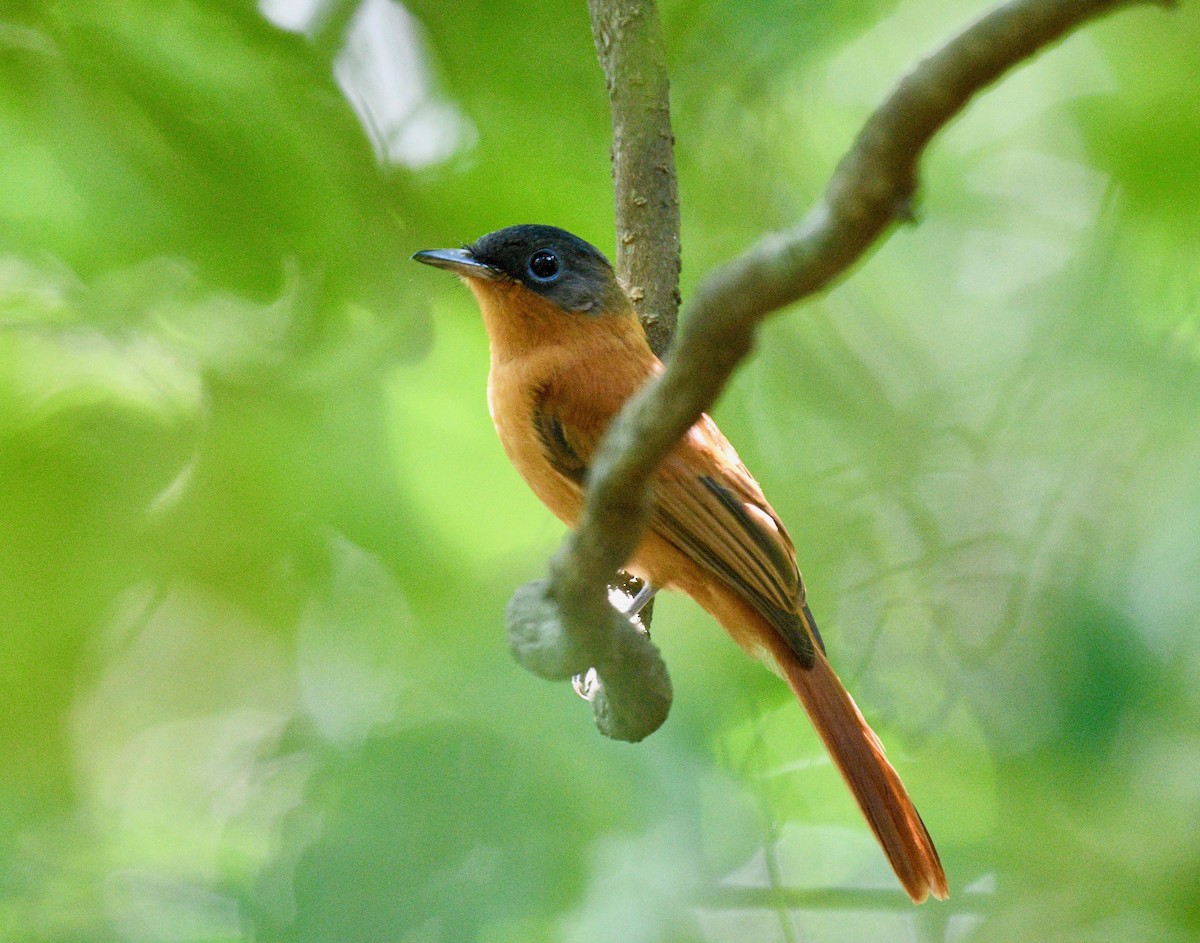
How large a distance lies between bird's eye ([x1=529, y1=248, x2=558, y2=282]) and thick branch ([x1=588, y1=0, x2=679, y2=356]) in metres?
0.24

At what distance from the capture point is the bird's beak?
3.64 m

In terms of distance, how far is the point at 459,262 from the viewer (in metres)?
3.66

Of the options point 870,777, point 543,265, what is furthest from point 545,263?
Answer: point 870,777

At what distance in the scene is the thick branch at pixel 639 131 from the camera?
3.42 meters

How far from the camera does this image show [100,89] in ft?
12.1

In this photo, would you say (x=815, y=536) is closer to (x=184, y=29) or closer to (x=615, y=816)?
(x=615, y=816)

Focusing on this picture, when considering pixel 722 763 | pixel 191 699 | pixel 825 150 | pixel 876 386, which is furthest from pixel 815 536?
pixel 191 699

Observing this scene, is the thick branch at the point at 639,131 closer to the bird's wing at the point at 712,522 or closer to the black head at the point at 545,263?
the black head at the point at 545,263

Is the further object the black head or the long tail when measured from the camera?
the black head

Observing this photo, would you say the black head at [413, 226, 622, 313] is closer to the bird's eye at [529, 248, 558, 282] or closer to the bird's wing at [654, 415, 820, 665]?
the bird's eye at [529, 248, 558, 282]

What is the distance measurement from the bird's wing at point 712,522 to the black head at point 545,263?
18.6 inches

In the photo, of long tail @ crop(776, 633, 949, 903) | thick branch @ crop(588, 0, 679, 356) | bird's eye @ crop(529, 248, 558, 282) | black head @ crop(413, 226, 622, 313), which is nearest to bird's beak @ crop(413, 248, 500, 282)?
black head @ crop(413, 226, 622, 313)

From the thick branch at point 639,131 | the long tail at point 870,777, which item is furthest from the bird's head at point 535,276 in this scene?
the long tail at point 870,777

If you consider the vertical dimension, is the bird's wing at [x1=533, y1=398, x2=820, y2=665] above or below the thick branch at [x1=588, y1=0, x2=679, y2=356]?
below
